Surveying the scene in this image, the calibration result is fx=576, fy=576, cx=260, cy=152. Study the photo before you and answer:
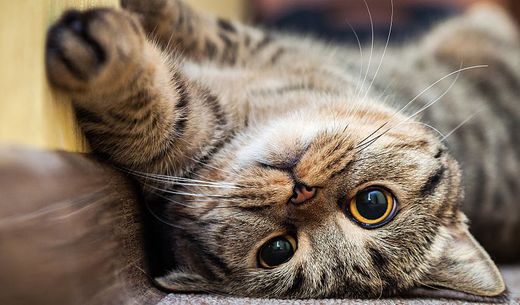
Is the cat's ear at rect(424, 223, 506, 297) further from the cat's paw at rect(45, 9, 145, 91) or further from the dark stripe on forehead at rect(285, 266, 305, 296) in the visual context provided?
the cat's paw at rect(45, 9, 145, 91)

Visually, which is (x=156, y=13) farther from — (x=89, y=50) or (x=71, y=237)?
(x=71, y=237)

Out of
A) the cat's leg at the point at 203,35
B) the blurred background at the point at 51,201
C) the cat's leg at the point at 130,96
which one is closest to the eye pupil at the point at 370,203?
the cat's leg at the point at 130,96

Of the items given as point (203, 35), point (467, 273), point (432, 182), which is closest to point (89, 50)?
point (203, 35)

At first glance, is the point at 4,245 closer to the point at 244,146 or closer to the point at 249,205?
the point at 249,205

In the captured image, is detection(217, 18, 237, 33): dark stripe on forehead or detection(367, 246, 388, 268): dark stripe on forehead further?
detection(217, 18, 237, 33): dark stripe on forehead

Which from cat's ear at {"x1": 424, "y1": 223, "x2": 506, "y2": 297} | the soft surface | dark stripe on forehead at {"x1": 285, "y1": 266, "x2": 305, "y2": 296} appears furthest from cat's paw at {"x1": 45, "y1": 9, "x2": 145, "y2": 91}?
cat's ear at {"x1": 424, "y1": 223, "x2": 506, "y2": 297}

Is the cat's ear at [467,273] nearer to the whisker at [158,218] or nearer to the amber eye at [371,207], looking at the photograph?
the amber eye at [371,207]

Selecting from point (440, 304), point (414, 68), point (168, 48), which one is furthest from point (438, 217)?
point (414, 68)
